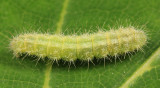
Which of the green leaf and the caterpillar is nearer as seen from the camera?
the green leaf

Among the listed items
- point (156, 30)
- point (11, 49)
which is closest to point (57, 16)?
point (11, 49)

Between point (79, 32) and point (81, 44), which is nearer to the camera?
point (81, 44)

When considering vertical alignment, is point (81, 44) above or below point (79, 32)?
below

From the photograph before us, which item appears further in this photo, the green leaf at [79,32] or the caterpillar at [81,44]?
the caterpillar at [81,44]

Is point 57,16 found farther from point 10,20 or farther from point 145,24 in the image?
point 145,24
